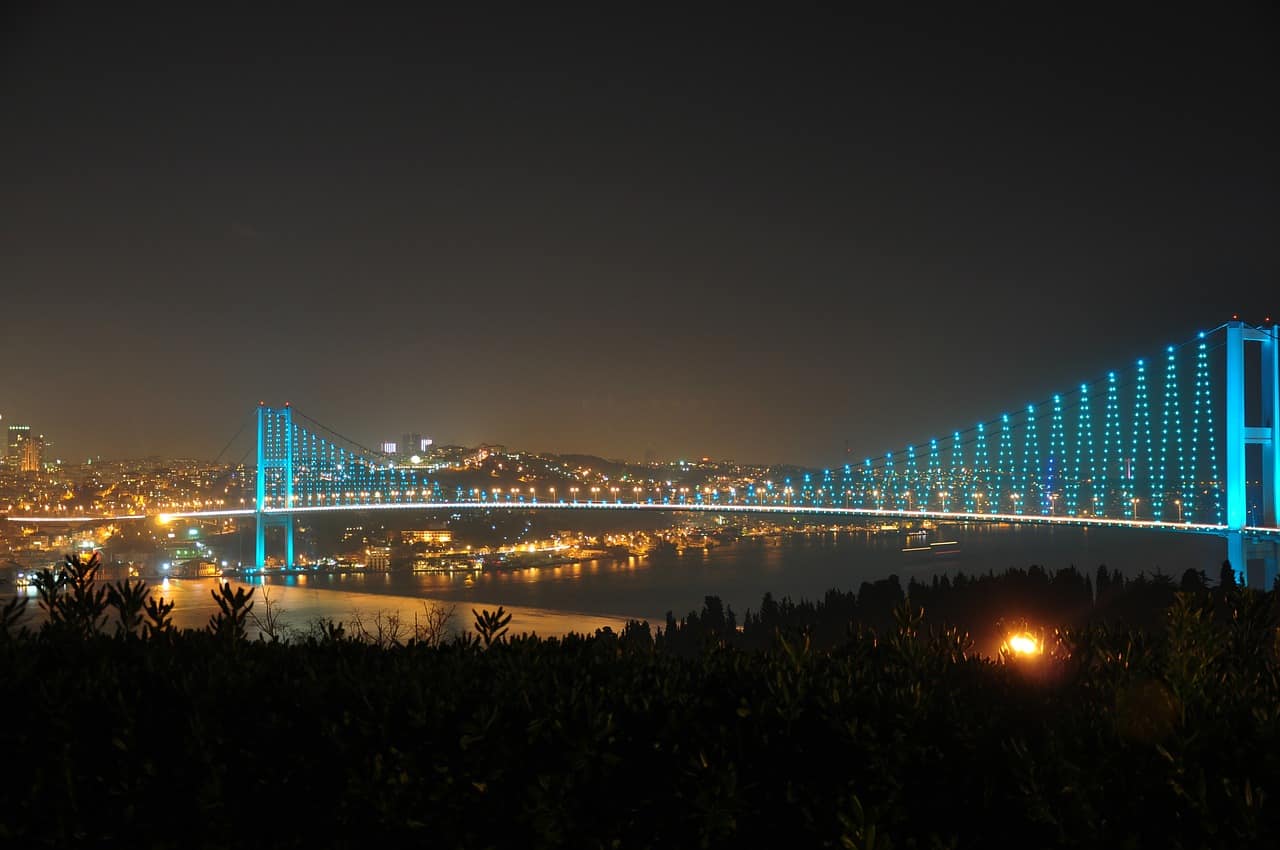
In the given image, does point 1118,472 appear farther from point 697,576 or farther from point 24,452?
point 24,452

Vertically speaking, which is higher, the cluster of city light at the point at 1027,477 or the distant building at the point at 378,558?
the cluster of city light at the point at 1027,477

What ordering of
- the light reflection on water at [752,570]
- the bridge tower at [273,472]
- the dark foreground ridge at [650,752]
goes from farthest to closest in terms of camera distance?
the bridge tower at [273,472] < the light reflection on water at [752,570] < the dark foreground ridge at [650,752]

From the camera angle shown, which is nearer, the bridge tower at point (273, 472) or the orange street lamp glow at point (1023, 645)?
the orange street lamp glow at point (1023, 645)

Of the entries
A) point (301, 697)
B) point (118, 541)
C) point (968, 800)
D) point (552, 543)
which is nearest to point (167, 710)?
point (301, 697)

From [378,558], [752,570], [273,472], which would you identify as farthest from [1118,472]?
[273,472]

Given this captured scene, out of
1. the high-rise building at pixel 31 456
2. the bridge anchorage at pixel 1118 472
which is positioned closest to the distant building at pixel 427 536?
the bridge anchorage at pixel 1118 472

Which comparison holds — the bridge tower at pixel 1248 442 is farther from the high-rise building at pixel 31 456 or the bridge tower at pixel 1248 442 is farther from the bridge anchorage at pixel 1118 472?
the high-rise building at pixel 31 456

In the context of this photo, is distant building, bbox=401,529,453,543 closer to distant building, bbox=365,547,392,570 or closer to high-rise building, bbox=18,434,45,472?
distant building, bbox=365,547,392,570
